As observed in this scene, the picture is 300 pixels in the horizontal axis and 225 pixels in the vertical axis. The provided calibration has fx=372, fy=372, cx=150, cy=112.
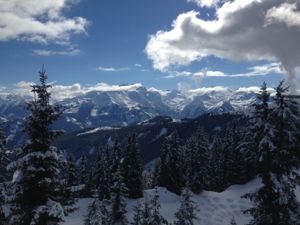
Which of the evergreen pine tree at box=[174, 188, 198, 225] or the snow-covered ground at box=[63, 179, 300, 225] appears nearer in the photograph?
the evergreen pine tree at box=[174, 188, 198, 225]

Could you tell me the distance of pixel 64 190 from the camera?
20047mm

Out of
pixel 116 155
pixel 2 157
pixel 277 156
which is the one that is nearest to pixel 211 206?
pixel 116 155

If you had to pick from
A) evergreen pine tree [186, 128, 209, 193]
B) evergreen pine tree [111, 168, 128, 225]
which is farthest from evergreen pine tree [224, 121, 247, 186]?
evergreen pine tree [111, 168, 128, 225]

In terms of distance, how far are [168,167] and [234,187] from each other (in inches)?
605

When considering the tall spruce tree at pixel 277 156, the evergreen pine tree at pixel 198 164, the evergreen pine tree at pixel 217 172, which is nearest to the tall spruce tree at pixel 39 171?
the tall spruce tree at pixel 277 156

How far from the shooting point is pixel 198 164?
70188 mm

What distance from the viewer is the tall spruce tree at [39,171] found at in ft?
61.8

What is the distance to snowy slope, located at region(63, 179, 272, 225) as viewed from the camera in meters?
61.1

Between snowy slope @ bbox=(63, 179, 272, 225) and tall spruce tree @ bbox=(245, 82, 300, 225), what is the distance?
1518 inches

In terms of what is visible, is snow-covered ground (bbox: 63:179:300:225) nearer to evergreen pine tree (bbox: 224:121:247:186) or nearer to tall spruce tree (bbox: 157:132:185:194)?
tall spruce tree (bbox: 157:132:185:194)

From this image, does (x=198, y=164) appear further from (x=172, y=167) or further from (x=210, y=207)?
(x=210, y=207)

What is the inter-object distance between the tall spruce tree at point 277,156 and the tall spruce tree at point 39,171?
1116 centimetres

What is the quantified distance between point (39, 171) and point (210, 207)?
51.0 meters

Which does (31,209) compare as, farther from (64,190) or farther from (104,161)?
(104,161)
